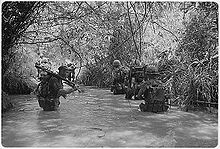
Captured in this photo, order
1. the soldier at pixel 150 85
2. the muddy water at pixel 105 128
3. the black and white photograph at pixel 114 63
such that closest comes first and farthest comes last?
the muddy water at pixel 105 128 < the black and white photograph at pixel 114 63 < the soldier at pixel 150 85

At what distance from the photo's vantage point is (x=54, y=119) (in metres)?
1.78

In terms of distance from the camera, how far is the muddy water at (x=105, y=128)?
1.36 meters

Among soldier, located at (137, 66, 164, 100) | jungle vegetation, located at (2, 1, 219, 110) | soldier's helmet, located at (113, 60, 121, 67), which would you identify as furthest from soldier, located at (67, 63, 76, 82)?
soldier's helmet, located at (113, 60, 121, 67)

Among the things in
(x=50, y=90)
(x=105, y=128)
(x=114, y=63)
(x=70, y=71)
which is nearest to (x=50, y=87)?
(x=50, y=90)

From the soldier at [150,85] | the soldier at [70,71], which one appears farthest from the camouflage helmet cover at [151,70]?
the soldier at [70,71]

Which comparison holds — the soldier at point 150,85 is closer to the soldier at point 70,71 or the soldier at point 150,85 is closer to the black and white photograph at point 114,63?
the black and white photograph at point 114,63

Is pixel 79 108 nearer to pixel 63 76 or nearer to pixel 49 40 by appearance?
pixel 63 76

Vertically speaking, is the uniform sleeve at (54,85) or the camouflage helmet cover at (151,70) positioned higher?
the camouflage helmet cover at (151,70)

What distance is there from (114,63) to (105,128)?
1.49 meters

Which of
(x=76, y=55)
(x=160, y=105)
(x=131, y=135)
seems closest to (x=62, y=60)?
(x=76, y=55)

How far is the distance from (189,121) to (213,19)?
84 cm

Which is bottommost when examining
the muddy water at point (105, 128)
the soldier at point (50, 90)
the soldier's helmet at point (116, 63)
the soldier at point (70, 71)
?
the muddy water at point (105, 128)

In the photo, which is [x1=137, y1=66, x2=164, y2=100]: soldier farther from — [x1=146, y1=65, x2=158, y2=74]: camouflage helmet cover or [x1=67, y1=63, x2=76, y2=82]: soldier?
[x1=67, y1=63, x2=76, y2=82]: soldier

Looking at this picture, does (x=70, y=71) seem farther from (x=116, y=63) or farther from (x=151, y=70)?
(x=116, y=63)
